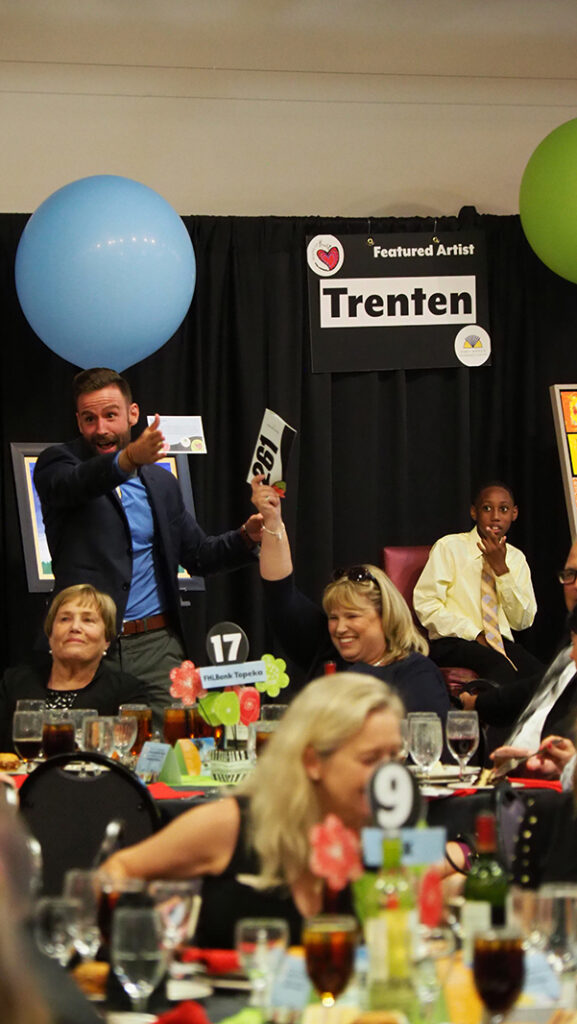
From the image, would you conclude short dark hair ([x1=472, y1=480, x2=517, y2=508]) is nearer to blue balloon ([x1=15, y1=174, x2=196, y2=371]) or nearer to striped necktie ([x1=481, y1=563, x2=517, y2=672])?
striped necktie ([x1=481, y1=563, x2=517, y2=672])

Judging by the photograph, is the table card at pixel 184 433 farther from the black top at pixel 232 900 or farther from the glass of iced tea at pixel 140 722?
the black top at pixel 232 900

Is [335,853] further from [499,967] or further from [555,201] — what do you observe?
[555,201]

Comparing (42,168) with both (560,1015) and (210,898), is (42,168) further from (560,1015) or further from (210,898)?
A: (560,1015)

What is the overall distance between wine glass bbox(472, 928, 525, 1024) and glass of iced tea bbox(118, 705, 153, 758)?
82.1 inches

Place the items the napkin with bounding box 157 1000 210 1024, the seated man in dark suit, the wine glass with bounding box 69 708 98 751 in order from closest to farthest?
the napkin with bounding box 157 1000 210 1024, the wine glass with bounding box 69 708 98 751, the seated man in dark suit

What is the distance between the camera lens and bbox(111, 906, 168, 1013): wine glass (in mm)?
1643

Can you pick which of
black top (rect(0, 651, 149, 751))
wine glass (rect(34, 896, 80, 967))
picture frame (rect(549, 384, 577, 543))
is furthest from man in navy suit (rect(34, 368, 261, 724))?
wine glass (rect(34, 896, 80, 967))

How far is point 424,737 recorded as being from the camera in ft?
11.4

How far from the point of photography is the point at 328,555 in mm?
6656

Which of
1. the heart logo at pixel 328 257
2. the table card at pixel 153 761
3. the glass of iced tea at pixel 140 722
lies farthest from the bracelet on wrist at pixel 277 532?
the heart logo at pixel 328 257

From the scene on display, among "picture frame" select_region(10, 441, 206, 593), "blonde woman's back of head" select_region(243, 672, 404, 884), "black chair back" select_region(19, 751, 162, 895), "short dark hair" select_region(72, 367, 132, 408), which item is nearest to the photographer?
"blonde woman's back of head" select_region(243, 672, 404, 884)

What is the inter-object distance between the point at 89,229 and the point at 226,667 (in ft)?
8.68

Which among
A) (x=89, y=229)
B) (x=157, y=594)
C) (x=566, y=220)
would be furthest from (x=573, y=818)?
(x=566, y=220)

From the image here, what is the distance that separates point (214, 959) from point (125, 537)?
9.98 feet
